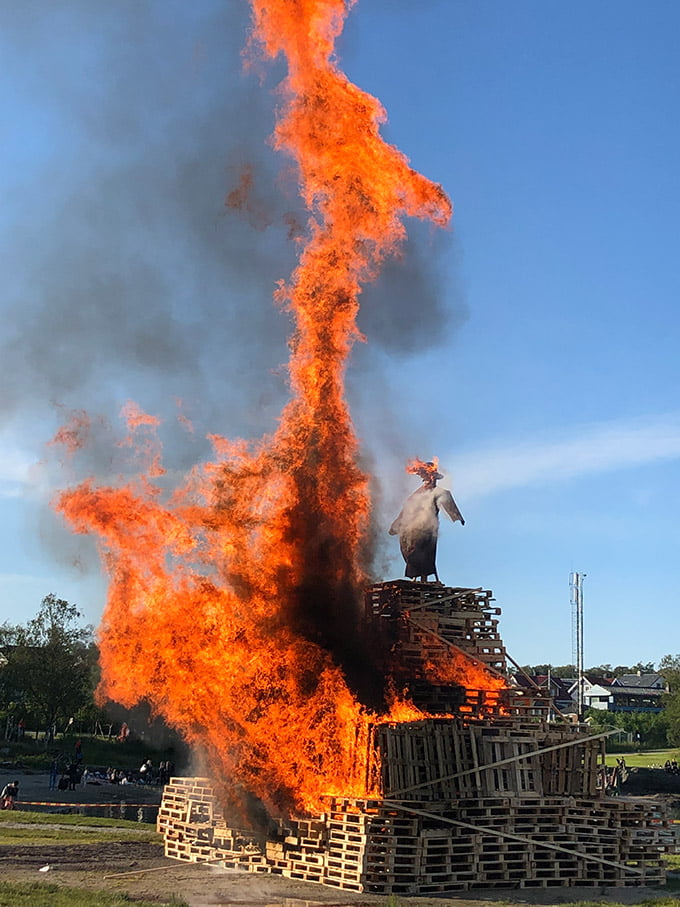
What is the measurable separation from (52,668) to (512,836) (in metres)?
41.8

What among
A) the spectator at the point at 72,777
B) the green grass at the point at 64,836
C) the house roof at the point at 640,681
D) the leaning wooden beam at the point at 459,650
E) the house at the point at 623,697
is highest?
the house roof at the point at 640,681

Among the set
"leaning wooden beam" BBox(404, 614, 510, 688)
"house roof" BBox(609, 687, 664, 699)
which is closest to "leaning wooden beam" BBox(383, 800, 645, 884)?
"leaning wooden beam" BBox(404, 614, 510, 688)

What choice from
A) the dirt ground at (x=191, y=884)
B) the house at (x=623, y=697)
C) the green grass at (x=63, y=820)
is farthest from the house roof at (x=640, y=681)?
the dirt ground at (x=191, y=884)

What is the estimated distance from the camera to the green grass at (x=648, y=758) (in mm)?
73325

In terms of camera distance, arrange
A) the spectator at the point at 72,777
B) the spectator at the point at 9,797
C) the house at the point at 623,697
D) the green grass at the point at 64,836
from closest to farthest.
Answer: the green grass at the point at 64,836 → the spectator at the point at 9,797 → the spectator at the point at 72,777 → the house at the point at 623,697

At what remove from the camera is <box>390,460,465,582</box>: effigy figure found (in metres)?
28.7

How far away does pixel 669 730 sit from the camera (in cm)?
8938

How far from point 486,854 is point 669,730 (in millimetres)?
75255

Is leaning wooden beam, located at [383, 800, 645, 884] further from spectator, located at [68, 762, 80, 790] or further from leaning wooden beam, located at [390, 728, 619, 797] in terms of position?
spectator, located at [68, 762, 80, 790]

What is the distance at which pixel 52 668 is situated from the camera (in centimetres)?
5725

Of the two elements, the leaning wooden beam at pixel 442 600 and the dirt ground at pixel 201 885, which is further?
the leaning wooden beam at pixel 442 600

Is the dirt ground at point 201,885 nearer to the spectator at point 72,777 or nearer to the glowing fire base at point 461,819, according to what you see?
the glowing fire base at point 461,819

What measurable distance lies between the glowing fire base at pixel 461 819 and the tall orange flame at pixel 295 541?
1.42 m

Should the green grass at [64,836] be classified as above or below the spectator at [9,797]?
below
